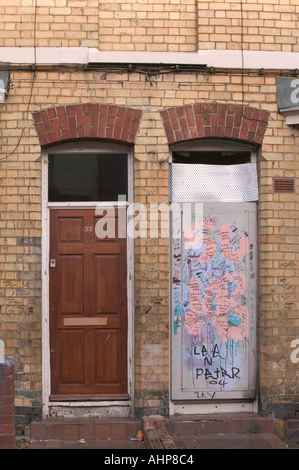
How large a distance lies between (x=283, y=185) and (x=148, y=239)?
68.1 inches

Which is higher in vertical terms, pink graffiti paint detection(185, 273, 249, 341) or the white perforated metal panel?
the white perforated metal panel

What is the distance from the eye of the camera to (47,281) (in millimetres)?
6820

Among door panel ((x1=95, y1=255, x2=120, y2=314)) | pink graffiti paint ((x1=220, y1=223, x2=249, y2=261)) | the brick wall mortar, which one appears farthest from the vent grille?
the brick wall mortar

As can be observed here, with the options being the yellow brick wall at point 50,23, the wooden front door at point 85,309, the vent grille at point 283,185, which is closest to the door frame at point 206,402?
the vent grille at point 283,185

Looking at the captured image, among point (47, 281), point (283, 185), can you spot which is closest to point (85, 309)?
point (47, 281)

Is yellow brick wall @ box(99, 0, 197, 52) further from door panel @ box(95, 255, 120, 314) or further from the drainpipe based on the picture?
door panel @ box(95, 255, 120, 314)

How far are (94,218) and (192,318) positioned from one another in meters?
1.67

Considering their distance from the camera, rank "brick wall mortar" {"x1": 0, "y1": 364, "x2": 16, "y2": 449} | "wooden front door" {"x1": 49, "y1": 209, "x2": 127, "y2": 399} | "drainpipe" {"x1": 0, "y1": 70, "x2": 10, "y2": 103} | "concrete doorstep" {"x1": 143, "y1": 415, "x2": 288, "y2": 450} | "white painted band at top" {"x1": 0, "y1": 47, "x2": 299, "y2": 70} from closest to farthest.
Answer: "brick wall mortar" {"x1": 0, "y1": 364, "x2": 16, "y2": 449} → "concrete doorstep" {"x1": 143, "y1": 415, "x2": 288, "y2": 450} → "drainpipe" {"x1": 0, "y1": 70, "x2": 10, "y2": 103} → "white painted band at top" {"x1": 0, "y1": 47, "x2": 299, "y2": 70} → "wooden front door" {"x1": 49, "y1": 209, "x2": 127, "y2": 399}

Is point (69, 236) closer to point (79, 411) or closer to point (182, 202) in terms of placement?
point (182, 202)

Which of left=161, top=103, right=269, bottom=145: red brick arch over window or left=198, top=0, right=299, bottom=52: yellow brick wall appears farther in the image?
left=198, top=0, right=299, bottom=52: yellow brick wall

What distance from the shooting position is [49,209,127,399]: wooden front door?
682 centimetres

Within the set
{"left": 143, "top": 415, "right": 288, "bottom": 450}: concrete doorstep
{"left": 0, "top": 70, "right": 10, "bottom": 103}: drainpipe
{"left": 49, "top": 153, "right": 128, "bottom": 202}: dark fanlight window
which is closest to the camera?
{"left": 143, "top": 415, "right": 288, "bottom": 450}: concrete doorstep

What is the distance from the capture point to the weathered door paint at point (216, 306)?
270 inches

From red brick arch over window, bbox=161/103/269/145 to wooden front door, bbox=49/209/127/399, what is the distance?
1.41 metres
